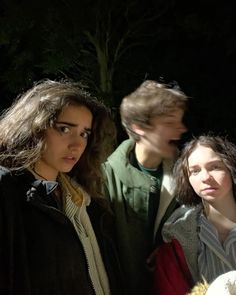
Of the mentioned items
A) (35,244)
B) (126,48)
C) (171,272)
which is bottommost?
(171,272)

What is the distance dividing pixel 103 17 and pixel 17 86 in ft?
4.50

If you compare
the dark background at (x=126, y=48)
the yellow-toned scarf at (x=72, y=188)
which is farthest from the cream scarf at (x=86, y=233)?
the dark background at (x=126, y=48)

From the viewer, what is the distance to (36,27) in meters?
4.99

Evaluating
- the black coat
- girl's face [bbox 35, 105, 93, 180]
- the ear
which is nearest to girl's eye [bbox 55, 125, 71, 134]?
girl's face [bbox 35, 105, 93, 180]

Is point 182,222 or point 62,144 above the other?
point 62,144

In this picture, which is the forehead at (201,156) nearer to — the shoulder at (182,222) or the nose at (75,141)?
the shoulder at (182,222)

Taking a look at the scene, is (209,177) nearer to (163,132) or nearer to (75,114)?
(163,132)

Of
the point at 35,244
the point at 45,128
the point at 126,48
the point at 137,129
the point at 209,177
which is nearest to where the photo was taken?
the point at 35,244

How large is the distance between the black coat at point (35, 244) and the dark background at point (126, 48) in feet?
11.1

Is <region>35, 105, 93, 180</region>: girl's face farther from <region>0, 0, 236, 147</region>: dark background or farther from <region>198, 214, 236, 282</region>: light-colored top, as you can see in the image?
<region>0, 0, 236, 147</region>: dark background

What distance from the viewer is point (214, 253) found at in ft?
5.19

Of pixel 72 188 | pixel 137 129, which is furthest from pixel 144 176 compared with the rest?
pixel 72 188

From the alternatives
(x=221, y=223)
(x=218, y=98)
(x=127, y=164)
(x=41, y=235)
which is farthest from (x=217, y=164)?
(x=218, y=98)

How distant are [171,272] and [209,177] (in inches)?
14.2
